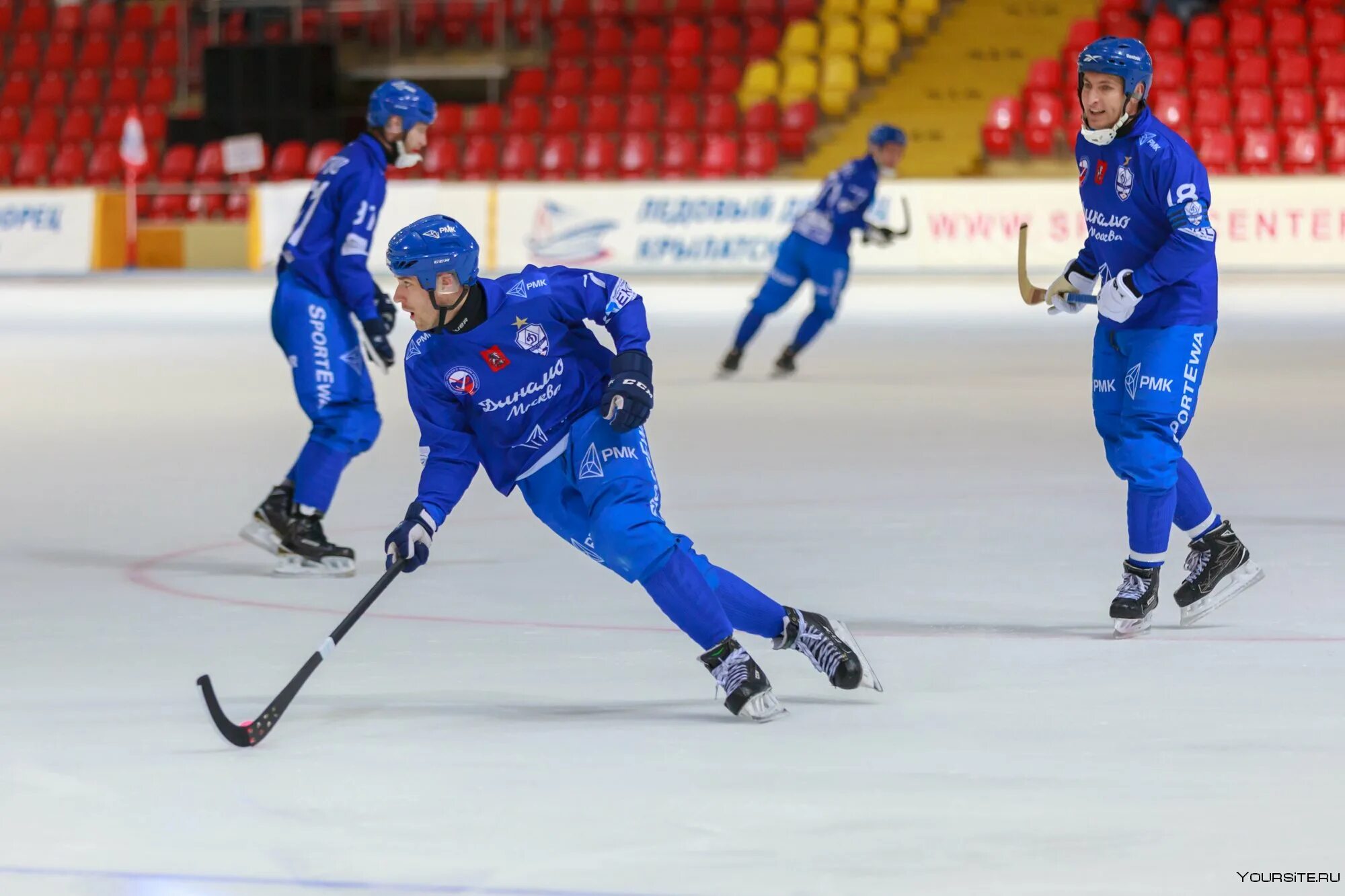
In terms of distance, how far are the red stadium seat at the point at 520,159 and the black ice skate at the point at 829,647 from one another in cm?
2277

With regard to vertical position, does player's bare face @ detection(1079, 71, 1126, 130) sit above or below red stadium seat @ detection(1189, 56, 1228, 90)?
above

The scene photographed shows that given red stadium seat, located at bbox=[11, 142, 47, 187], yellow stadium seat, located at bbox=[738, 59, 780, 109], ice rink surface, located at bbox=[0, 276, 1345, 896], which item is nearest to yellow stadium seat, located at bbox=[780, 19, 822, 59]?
yellow stadium seat, located at bbox=[738, 59, 780, 109]

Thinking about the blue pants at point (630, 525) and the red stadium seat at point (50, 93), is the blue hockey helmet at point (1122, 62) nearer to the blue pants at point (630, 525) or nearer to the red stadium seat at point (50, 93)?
the blue pants at point (630, 525)

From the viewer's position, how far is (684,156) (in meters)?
26.4

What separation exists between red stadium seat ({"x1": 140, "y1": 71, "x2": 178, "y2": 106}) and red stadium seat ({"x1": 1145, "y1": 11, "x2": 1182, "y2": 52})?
14.1m

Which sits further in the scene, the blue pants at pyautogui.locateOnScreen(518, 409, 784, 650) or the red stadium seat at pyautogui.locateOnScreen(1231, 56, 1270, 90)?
the red stadium seat at pyautogui.locateOnScreen(1231, 56, 1270, 90)

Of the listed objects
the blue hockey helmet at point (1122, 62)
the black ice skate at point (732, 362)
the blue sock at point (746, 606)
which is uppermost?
the blue hockey helmet at point (1122, 62)

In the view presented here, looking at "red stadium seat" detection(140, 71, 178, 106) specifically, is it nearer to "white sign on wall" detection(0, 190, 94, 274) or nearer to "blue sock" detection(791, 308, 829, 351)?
"white sign on wall" detection(0, 190, 94, 274)

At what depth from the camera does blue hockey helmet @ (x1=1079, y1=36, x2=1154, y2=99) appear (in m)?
5.62

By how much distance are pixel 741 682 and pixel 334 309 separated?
9.87 ft

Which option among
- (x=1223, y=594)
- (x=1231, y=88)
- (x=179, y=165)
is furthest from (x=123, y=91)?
(x=1223, y=594)

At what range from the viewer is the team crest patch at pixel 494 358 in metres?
4.75

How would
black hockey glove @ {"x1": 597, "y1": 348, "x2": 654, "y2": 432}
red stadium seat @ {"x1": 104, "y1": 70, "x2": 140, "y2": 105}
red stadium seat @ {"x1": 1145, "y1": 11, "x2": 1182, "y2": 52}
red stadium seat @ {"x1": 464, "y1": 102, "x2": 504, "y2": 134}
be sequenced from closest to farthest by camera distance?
black hockey glove @ {"x1": 597, "y1": 348, "x2": 654, "y2": 432}, red stadium seat @ {"x1": 1145, "y1": 11, "x2": 1182, "y2": 52}, red stadium seat @ {"x1": 464, "y1": 102, "x2": 504, "y2": 134}, red stadium seat @ {"x1": 104, "y1": 70, "x2": 140, "y2": 105}

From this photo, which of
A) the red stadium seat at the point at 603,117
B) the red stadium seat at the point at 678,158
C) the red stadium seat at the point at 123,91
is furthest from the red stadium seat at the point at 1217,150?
the red stadium seat at the point at 123,91
